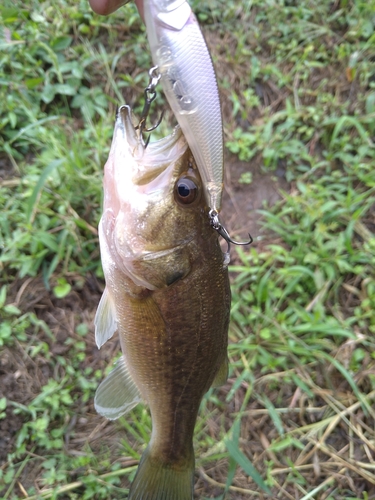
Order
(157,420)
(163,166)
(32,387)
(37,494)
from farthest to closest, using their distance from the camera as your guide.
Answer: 1. (32,387)
2. (37,494)
3. (157,420)
4. (163,166)

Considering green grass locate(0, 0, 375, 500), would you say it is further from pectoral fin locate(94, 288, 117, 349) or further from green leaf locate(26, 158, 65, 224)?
pectoral fin locate(94, 288, 117, 349)

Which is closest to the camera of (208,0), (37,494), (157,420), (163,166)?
(163,166)

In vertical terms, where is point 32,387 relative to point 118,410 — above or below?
below

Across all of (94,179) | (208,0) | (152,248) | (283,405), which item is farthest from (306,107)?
(152,248)

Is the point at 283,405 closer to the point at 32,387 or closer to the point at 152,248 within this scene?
the point at 32,387

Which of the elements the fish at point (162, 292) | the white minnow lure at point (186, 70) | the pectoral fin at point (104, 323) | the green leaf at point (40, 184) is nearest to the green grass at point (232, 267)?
the green leaf at point (40, 184)

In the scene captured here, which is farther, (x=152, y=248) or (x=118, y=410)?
(x=118, y=410)

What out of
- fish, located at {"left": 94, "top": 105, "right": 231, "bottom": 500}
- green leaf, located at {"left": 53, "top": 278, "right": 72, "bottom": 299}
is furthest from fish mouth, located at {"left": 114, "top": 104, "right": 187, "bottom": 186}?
green leaf, located at {"left": 53, "top": 278, "right": 72, "bottom": 299}
